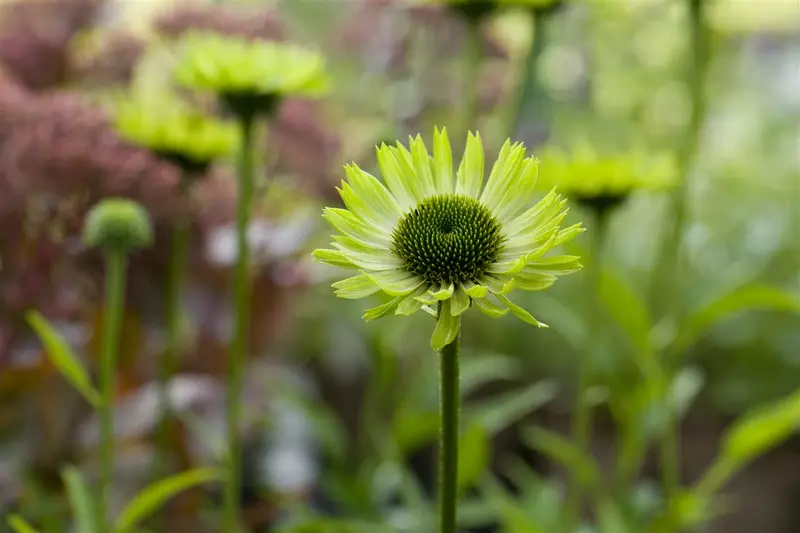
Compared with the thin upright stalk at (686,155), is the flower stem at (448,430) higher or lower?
lower

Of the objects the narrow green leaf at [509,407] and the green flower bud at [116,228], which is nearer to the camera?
the green flower bud at [116,228]

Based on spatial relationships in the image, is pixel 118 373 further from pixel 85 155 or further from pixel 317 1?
pixel 317 1

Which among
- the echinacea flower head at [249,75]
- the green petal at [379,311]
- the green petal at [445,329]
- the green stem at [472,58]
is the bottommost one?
the green petal at [445,329]

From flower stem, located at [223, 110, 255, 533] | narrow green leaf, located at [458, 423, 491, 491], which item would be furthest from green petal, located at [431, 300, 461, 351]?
narrow green leaf, located at [458, 423, 491, 491]

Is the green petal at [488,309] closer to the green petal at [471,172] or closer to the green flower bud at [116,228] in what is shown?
the green petal at [471,172]

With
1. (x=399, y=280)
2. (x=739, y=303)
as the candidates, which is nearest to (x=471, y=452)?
(x=739, y=303)

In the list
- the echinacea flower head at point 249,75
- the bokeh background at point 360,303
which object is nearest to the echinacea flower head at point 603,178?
the bokeh background at point 360,303

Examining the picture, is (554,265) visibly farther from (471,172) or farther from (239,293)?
(239,293)
